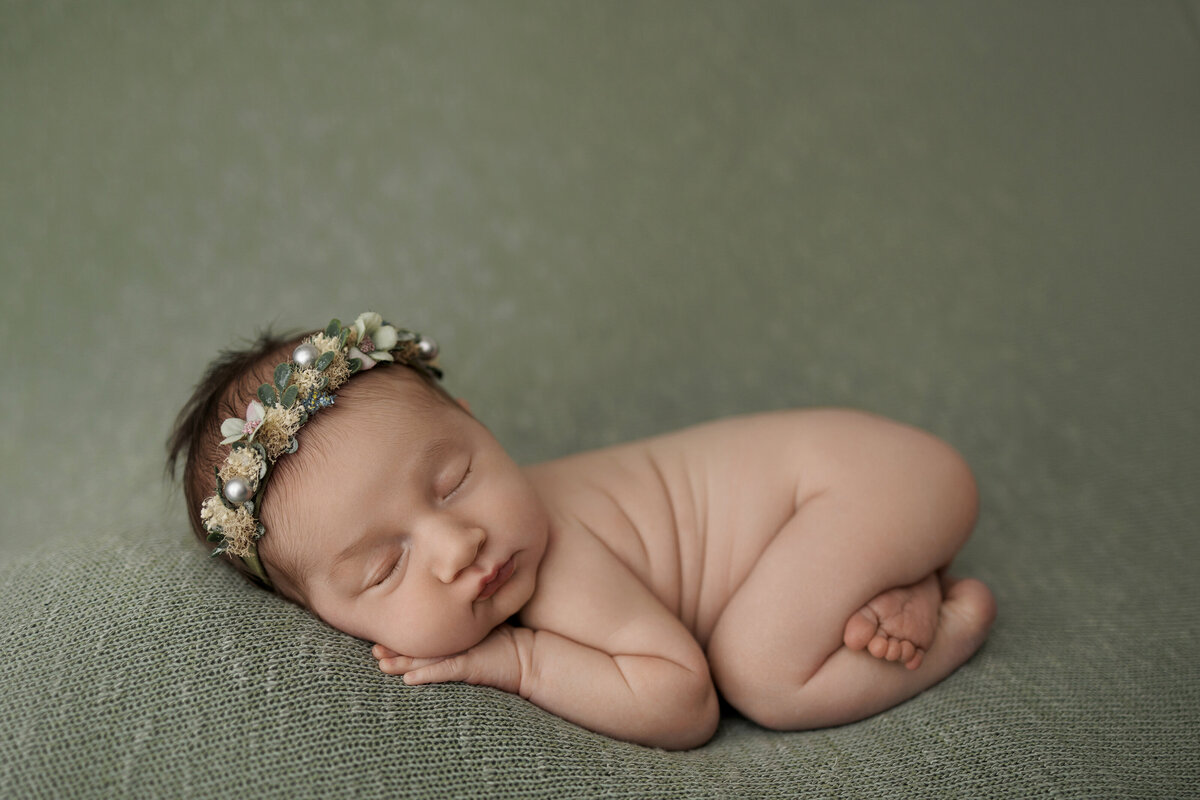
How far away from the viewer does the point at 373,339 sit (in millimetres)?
1369

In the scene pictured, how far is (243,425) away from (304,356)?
0.13 meters

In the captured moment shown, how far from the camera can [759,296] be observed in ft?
7.49

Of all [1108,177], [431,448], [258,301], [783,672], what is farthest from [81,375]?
[1108,177]

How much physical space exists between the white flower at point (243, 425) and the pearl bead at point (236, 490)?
0.19 feet

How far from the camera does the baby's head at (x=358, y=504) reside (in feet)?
3.94

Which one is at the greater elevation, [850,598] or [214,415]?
[214,415]

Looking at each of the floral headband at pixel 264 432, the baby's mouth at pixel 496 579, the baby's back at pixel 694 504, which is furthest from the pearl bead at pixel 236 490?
the baby's back at pixel 694 504

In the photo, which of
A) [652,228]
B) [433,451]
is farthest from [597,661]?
[652,228]

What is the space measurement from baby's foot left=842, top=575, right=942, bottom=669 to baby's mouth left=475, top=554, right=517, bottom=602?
547mm

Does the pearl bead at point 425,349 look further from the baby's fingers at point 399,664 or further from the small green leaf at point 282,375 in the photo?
the baby's fingers at point 399,664

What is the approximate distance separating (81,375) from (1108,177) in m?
2.73

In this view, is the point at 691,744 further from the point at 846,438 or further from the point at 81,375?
the point at 81,375

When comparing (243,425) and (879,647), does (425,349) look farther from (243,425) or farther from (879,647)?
(879,647)

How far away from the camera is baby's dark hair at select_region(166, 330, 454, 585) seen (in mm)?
1267
